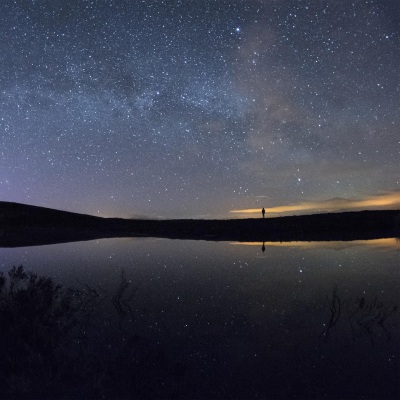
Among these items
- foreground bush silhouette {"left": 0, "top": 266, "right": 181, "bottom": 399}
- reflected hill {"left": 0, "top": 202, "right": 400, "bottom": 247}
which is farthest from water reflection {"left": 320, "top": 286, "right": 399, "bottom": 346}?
reflected hill {"left": 0, "top": 202, "right": 400, "bottom": 247}

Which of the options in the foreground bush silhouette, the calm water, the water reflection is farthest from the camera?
the water reflection

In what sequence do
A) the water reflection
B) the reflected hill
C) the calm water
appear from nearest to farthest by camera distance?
the calm water < the water reflection < the reflected hill

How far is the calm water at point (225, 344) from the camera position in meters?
5.59

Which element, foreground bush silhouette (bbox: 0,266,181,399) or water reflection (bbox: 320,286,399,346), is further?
water reflection (bbox: 320,286,399,346)

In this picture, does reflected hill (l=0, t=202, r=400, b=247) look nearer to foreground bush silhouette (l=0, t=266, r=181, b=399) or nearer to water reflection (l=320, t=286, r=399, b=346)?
water reflection (l=320, t=286, r=399, b=346)

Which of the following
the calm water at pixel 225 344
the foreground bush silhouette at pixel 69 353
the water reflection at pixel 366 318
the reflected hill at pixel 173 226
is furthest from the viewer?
the reflected hill at pixel 173 226

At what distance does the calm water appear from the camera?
5.59 m

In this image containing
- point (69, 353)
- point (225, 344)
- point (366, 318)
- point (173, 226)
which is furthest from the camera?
point (173, 226)

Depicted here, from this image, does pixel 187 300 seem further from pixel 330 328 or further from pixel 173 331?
pixel 330 328

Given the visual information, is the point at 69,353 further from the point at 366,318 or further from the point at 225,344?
the point at 366,318

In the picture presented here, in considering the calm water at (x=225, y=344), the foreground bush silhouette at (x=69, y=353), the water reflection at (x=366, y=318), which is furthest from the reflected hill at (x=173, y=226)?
the foreground bush silhouette at (x=69, y=353)

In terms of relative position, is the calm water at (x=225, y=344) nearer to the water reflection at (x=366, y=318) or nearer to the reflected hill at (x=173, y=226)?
the water reflection at (x=366, y=318)

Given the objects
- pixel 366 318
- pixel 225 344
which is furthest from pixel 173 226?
pixel 225 344

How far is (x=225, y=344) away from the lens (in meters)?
7.28
